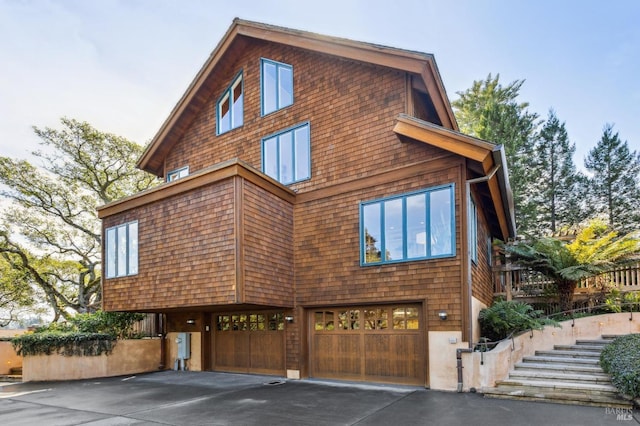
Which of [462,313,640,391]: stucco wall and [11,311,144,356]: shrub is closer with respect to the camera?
[462,313,640,391]: stucco wall

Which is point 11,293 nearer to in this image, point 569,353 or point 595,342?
point 569,353

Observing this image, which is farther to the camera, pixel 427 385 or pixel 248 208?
pixel 248 208

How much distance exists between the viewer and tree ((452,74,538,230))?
71.3 ft

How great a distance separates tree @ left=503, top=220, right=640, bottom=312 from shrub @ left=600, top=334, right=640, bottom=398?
3.33m

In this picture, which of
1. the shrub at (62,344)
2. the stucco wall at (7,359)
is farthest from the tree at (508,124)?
the stucco wall at (7,359)

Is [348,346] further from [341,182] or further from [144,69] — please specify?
[144,69]

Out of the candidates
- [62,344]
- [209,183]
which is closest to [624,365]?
[209,183]

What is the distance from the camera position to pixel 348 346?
10.0 meters

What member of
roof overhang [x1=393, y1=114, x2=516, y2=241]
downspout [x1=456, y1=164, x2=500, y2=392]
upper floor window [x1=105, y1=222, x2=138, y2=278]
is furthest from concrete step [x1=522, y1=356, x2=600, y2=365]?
upper floor window [x1=105, y1=222, x2=138, y2=278]

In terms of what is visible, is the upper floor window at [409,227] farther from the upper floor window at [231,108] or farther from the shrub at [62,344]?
the shrub at [62,344]

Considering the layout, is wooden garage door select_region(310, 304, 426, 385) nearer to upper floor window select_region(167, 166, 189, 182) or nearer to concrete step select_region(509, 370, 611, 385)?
concrete step select_region(509, 370, 611, 385)

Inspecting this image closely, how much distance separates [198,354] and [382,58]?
10.1m

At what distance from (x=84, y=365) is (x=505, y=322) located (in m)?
11.3

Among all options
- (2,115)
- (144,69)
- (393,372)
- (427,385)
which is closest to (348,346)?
(393,372)
